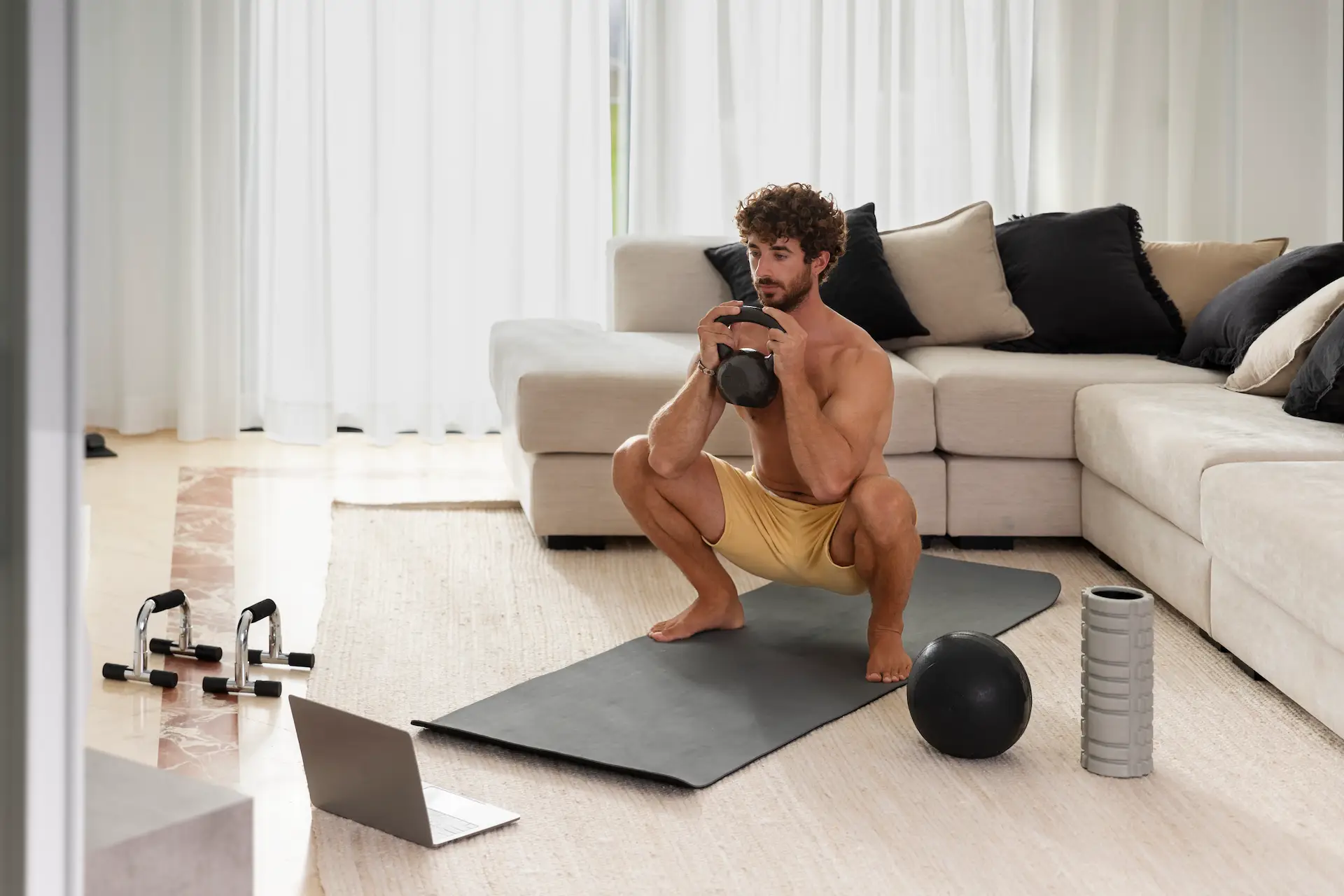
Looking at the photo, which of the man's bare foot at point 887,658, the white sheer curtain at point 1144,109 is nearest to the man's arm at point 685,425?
the man's bare foot at point 887,658

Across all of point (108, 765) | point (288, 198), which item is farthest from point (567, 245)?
point (108, 765)

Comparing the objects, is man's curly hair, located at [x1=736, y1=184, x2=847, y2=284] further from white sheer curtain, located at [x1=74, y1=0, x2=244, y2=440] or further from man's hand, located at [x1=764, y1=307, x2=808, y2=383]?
white sheer curtain, located at [x1=74, y1=0, x2=244, y2=440]

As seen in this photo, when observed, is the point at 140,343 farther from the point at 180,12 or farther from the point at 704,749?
the point at 704,749

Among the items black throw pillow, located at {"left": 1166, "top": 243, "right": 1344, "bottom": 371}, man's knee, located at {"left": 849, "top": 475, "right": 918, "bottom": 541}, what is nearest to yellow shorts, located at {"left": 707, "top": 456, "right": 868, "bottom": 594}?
man's knee, located at {"left": 849, "top": 475, "right": 918, "bottom": 541}

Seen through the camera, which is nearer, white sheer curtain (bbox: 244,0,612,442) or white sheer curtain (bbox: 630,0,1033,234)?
white sheer curtain (bbox: 244,0,612,442)

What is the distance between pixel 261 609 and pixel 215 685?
17 centimetres

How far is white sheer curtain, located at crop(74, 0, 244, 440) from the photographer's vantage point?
5.09 m

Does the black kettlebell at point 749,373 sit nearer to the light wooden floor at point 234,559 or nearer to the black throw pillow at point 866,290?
the light wooden floor at point 234,559

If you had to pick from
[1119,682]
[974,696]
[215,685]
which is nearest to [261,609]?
[215,685]

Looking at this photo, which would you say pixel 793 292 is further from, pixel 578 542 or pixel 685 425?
pixel 578 542

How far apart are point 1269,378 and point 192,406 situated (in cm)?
367

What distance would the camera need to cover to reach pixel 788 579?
2.76 metres

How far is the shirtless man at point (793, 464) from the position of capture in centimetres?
255

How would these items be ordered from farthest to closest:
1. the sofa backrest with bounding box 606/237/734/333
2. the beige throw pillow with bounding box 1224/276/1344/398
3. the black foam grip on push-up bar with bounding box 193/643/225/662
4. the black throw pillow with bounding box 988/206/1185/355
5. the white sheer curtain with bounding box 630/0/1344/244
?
the white sheer curtain with bounding box 630/0/1344/244
the sofa backrest with bounding box 606/237/734/333
the black throw pillow with bounding box 988/206/1185/355
the beige throw pillow with bounding box 1224/276/1344/398
the black foam grip on push-up bar with bounding box 193/643/225/662
